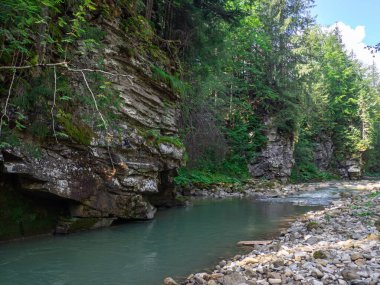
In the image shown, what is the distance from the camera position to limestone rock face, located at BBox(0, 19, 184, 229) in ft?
24.9

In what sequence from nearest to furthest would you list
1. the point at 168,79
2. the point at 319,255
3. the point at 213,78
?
the point at 319,255, the point at 168,79, the point at 213,78

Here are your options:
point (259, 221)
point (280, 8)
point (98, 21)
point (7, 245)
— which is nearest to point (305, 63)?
point (280, 8)

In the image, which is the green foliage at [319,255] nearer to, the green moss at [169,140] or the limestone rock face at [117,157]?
the limestone rock face at [117,157]

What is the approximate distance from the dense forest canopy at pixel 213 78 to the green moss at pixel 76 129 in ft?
0.10

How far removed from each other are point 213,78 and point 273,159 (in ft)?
33.0

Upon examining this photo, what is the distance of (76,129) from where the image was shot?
323 inches

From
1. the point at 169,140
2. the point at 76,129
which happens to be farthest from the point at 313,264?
the point at 169,140

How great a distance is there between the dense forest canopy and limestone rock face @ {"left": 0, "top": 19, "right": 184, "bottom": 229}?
1.12 feet

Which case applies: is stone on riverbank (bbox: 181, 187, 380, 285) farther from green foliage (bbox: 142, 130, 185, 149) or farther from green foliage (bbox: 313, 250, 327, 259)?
green foliage (bbox: 142, 130, 185, 149)

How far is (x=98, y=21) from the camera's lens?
9.41m

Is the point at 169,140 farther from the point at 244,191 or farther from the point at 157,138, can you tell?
the point at 244,191

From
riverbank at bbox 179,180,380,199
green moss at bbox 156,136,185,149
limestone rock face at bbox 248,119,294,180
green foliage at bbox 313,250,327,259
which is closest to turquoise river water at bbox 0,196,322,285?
green foliage at bbox 313,250,327,259

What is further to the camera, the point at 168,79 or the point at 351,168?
the point at 351,168

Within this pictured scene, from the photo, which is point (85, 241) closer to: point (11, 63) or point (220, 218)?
point (11, 63)
